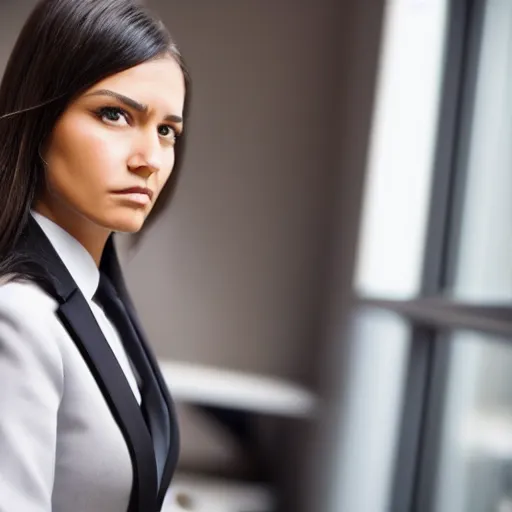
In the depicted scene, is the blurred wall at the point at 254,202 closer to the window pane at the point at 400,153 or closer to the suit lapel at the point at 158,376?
the window pane at the point at 400,153

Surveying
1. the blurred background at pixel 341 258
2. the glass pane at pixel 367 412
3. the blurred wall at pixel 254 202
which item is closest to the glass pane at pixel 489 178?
the blurred background at pixel 341 258

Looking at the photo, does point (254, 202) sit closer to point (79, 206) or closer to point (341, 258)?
point (341, 258)

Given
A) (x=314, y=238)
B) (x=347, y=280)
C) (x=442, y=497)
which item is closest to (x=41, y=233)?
(x=442, y=497)

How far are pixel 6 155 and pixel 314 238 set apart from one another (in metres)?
1.52

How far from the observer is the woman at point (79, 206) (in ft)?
1.31

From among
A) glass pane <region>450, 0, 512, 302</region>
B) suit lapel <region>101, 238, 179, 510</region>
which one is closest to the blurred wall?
glass pane <region>450, 0, 512, 302</region>

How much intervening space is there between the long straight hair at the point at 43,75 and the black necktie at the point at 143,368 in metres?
0.07

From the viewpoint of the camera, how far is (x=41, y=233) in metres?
0.43

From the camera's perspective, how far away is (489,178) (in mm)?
1368

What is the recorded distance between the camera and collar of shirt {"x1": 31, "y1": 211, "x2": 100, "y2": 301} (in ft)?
1.42

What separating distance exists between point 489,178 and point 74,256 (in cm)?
105

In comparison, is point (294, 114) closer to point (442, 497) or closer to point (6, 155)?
point (442, 497)

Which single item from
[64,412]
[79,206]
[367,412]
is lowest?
[367,412]

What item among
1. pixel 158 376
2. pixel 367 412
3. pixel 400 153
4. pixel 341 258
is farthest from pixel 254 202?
pixel 158 376
